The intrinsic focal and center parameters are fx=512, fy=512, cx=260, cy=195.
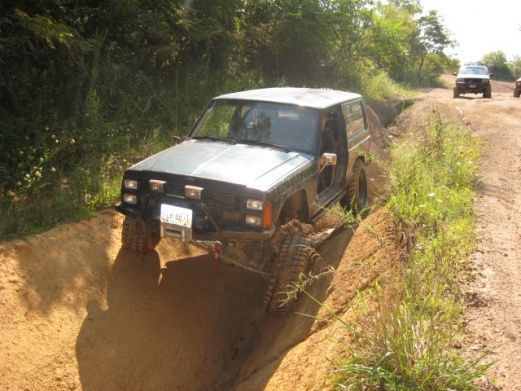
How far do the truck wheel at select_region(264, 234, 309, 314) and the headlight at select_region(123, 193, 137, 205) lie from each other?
1419 millimetres

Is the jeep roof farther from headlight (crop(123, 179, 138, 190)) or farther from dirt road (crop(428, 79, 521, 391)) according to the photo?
dirt road (crop(428, 79, 521, 391))

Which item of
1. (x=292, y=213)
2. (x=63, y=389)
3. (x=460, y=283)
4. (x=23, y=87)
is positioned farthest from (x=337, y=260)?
(x=23, y=87)

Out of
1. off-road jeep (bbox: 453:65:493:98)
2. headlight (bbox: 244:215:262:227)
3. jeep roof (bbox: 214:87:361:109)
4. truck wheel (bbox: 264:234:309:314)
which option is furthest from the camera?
off-road jeep (bbox: 453:65:493:98)

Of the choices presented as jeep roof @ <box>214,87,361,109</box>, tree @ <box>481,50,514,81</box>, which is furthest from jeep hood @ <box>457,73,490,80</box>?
tree @ <box>481,50,514,81</box>

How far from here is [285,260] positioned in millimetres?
4629

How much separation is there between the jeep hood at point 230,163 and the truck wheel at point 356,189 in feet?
5.08

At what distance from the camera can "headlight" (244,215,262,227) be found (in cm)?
433

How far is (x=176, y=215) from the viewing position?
4430 mm

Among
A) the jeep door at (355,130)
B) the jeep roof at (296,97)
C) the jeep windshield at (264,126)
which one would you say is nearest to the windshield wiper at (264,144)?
the jeep windshield at (264,126)

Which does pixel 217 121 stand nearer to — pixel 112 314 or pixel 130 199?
pixel 130 199

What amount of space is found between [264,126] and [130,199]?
171cm

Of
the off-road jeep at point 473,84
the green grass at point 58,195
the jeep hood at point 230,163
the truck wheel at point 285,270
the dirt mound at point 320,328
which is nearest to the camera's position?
the dirt mound at point 320,328

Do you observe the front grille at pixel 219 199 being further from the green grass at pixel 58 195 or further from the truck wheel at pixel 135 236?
the green grass at pixel 58 195

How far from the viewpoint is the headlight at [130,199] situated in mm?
4730
